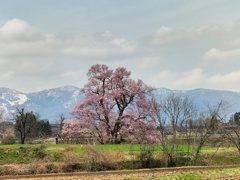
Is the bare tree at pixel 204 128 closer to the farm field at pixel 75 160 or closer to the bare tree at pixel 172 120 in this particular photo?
the bare tree at pixel 172 120

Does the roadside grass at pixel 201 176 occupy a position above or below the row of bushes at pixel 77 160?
below

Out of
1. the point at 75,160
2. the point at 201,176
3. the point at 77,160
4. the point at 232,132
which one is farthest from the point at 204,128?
the point at 75,160

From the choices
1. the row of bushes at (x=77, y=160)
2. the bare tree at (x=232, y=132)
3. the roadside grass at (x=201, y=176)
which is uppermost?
the bare tree at (x=232, y=132)

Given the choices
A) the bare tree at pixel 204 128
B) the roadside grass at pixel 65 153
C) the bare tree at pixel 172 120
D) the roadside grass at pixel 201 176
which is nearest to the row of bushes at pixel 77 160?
the roadside grass at pixel 65 153

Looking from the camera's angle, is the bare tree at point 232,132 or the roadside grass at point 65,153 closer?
the roadside grass at point 65,153

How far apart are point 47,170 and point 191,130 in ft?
43.0

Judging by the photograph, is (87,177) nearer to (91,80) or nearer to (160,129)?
(160,129)

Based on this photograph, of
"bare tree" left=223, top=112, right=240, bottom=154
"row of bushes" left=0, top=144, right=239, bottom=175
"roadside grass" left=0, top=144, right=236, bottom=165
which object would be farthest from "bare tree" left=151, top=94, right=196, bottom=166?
"bare tree" left=223, top=112, right=240, bottom=154

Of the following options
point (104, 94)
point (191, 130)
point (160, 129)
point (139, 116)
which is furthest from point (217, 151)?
point (104, 94)

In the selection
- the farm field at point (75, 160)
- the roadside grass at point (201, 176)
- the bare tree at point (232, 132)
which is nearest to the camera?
the roadside grass at point (201, 176)

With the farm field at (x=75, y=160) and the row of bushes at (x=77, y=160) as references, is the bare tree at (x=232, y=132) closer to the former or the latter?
the farm field at (x=75, y=160)

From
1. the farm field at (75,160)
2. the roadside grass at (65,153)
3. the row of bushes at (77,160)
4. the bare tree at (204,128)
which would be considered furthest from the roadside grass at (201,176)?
the roadside grass at (65,153)

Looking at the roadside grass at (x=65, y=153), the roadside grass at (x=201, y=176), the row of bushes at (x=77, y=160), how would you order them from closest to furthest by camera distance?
the roadside grass at (x=201, y=176) → the row of bushes at (x=77, y=160) → the roadside grass at (x=65, y=153)

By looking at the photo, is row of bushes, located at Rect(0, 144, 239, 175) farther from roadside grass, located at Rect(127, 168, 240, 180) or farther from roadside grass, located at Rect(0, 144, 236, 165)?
roadside grass, located at Rect(127, 168, 240, 180)
